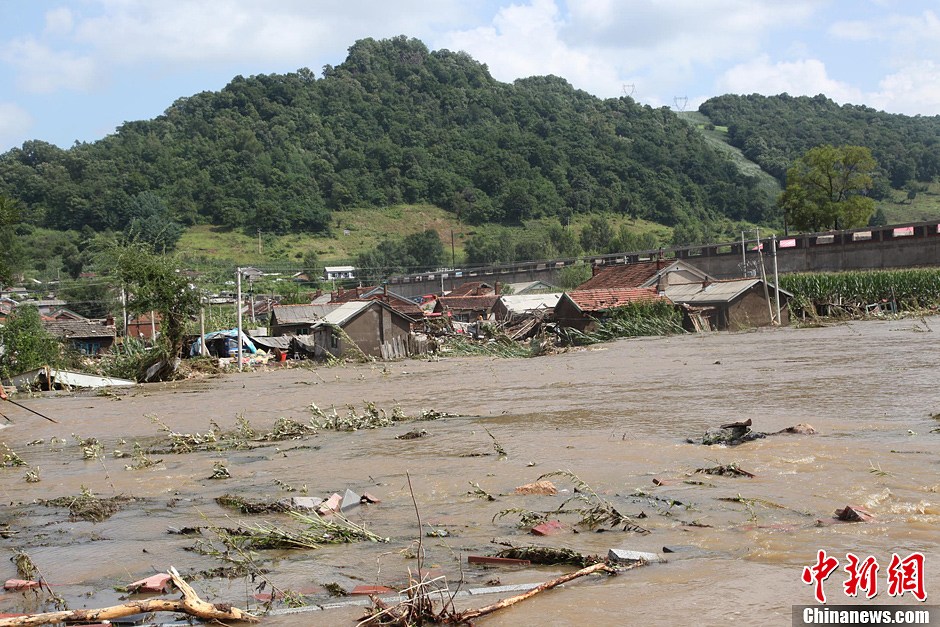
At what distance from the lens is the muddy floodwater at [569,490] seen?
4918 mm

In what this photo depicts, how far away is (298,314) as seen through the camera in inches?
2108

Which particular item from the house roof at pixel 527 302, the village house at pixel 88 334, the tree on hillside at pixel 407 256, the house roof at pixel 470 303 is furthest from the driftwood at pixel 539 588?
the tree on hillside at pixel 407 256

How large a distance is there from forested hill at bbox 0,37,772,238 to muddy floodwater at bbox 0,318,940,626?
98.4 m

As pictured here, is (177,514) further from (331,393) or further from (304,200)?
(304,200)

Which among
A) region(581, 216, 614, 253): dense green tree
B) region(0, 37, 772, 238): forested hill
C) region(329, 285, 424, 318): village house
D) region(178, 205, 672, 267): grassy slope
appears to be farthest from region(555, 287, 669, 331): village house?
region(0, 37, 772, 238): forested hill

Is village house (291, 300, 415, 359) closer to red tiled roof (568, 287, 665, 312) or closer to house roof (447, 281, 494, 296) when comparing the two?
red tiled roof (568, 287, 665, 312)

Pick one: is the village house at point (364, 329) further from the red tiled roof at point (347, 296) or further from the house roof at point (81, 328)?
the house roof at point (81, 328)

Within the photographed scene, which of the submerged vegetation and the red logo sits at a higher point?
the red logo

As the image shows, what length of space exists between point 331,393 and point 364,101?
471ft

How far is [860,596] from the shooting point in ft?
14.4

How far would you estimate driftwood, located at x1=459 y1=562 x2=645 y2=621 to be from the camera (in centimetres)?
442

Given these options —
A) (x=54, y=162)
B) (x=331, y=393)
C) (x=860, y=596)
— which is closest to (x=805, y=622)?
(x=860, y=596)

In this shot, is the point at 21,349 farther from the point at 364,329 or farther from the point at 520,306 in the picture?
the point at 520,306

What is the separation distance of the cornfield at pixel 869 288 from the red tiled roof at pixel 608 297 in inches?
312
